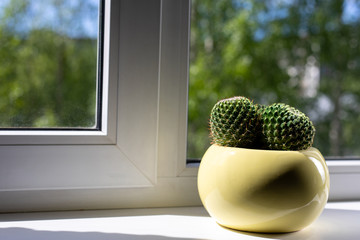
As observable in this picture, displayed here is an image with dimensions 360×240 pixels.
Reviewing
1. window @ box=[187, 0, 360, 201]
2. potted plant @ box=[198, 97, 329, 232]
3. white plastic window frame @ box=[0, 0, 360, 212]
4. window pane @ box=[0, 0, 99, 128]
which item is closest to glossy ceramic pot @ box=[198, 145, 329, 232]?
potted plant @ box=[198, 97, 329, 232]

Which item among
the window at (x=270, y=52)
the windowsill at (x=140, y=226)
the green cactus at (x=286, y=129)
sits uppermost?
the window at (x=270, y=52)

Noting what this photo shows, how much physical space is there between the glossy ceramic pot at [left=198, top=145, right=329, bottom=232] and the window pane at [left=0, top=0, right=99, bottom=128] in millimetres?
290

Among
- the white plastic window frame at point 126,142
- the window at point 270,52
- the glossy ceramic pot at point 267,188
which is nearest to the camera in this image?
the glossy ceramic pot at point 267,188

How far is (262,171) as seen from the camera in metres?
0.46

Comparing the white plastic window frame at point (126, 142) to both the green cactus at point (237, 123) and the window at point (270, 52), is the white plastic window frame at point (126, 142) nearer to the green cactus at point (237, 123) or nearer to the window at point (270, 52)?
the green cactus at point (237, 123)

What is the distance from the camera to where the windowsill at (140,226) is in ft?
1.60

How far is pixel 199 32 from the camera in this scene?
3.34 m

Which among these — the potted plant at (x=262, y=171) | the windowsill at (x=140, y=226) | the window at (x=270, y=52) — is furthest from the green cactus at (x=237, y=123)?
the window at (x=270, y=52)

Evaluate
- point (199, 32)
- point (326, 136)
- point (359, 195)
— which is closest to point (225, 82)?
point (199, 32)

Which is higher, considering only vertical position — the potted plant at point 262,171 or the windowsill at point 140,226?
the potted plant at point 262,171

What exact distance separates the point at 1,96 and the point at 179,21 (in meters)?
0.35

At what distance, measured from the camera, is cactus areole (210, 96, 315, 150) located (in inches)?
19.2

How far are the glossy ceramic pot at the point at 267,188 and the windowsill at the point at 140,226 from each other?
1.5 inches

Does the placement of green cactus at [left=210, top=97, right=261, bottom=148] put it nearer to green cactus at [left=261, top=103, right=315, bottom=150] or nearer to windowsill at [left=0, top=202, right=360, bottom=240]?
green cactus at [left=261, top=103, right=315, bottom=150]
